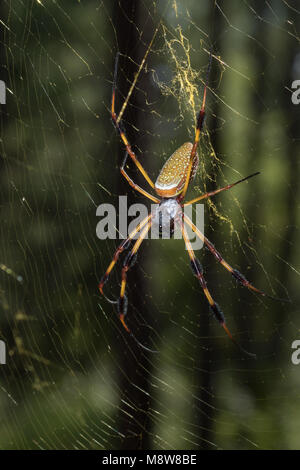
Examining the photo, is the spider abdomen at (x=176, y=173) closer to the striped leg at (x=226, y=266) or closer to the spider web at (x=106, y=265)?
the striped leg at (x=226, y=266)

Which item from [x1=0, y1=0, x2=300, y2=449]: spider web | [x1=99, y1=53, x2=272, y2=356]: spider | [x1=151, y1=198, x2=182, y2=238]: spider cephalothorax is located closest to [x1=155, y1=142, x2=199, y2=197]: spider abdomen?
[x1=99, y1=53, x2=272, y2=356]: spider

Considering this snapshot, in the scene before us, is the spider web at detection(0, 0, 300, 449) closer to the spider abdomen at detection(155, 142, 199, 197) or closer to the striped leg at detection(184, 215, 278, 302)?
the striped leg at detection(184, 215, 278, 302)

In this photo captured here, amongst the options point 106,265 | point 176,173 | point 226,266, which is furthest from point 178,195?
point 106,265

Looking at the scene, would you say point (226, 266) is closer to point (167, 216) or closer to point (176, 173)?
point (167, 216)

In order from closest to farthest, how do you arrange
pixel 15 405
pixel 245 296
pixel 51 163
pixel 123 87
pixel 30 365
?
pixel 123 87 < pixel 30 365 < pixel 51 163 < pixel 15 405 < pixel 245 296
